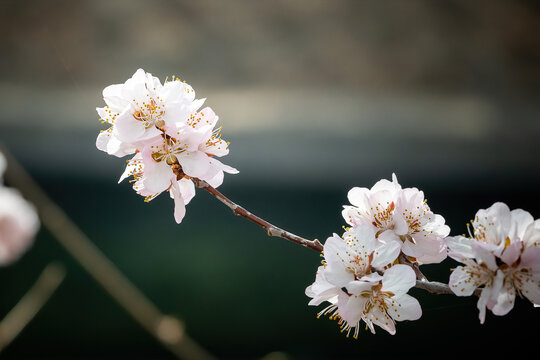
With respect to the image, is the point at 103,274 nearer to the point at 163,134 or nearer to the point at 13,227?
the point at 13,227

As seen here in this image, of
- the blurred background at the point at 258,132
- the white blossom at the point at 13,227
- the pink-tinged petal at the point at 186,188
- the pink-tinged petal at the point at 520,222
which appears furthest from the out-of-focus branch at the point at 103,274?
the pink-tinged petal at the point at 520,222

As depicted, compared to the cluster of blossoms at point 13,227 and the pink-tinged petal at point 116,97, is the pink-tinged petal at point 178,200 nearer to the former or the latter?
the pink-tinged petal at point 116,97

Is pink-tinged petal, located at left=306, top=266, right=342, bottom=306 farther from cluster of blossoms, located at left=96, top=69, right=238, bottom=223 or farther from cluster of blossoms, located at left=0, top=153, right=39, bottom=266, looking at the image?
cluster of blossoms, located at left=0, top=153, right=39, bottom=266

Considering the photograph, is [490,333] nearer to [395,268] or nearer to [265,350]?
[265,350]

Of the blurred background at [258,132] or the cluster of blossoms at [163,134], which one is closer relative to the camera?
the cluster of blossoms at [163,134]

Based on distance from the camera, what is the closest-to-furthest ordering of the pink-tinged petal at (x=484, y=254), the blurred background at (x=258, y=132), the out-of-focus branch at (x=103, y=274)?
the pink-tinged petal at (x=484, y=254)
the out-of-focus branch at (x=103, y=274)
the blurred background at (x=258, y=132)

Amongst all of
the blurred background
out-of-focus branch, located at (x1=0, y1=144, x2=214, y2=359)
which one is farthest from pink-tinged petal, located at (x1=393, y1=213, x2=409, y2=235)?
the blurred background

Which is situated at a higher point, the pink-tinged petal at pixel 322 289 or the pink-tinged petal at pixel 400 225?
the pink-tinged petal at pixel 400 225

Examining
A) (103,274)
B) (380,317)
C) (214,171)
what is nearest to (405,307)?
(380,317)
